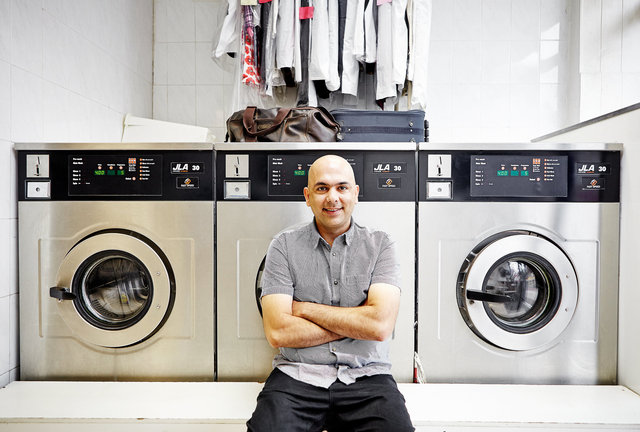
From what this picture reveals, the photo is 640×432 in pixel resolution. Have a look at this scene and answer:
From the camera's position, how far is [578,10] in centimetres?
274

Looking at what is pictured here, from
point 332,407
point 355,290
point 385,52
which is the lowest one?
point 332,407

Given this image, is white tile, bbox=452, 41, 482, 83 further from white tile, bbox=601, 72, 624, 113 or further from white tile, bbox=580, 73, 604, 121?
white tile, bbox=601, 72, 624, 113

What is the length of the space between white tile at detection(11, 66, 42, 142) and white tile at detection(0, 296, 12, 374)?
28.8 inches

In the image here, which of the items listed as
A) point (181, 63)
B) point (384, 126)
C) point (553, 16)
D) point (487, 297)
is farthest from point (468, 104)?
point (181, 63)

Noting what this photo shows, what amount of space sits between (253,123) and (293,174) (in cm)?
33

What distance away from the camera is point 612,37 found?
261 centimetres

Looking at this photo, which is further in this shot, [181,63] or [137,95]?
[181,63]

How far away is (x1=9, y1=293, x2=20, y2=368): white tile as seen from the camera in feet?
5.79

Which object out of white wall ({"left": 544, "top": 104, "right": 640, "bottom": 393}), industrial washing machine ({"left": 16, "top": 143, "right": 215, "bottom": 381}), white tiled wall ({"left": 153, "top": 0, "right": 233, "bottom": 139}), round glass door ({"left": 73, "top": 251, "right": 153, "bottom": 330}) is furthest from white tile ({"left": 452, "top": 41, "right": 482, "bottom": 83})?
round glass door ({"left": 73, "top": 251, "right": 153, "bottom": 330})

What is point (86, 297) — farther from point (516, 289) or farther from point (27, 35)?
point (516, 289)

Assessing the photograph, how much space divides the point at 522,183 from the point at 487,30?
1.60m

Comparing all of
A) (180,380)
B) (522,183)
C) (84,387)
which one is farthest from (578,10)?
(84,387)

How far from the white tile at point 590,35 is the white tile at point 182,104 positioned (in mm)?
2734

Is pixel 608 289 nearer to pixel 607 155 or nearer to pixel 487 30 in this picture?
pixel 607 155
